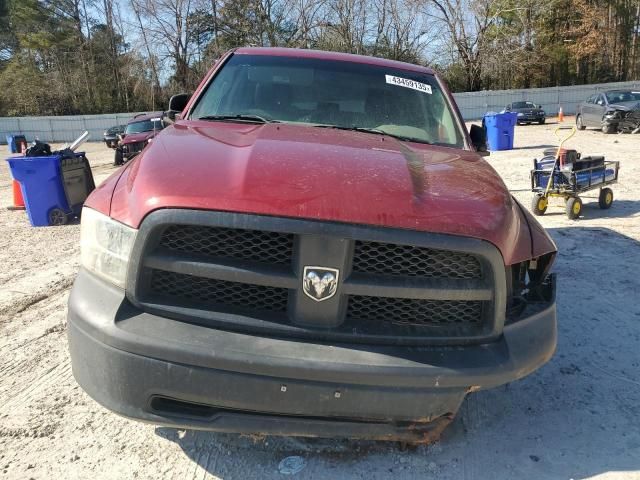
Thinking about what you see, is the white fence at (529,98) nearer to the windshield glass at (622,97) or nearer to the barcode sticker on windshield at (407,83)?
the windshield glass at (622,97)

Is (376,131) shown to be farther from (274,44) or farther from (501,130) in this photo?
(274,44)

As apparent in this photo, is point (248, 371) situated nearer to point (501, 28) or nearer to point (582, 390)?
point (582, 390)

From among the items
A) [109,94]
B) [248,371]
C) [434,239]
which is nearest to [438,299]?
[434,239]

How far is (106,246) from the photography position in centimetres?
208

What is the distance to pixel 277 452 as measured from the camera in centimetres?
248

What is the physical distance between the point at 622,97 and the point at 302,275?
24521 mm

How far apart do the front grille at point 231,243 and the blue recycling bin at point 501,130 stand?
662 inches

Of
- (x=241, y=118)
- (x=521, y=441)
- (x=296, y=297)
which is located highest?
(x=241, y=118)

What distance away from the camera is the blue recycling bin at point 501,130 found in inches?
683

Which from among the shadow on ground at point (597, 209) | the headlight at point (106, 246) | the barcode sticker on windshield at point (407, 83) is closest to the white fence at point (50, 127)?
the shadow on ground at point (597, 209)

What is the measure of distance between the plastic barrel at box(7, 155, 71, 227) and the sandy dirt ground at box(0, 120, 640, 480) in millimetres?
3709

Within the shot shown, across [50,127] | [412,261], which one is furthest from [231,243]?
[50,127]

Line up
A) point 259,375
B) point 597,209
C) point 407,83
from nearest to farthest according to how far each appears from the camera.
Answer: point 259,375 < point 407,83 < point 597,209

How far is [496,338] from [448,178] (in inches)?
28.0
